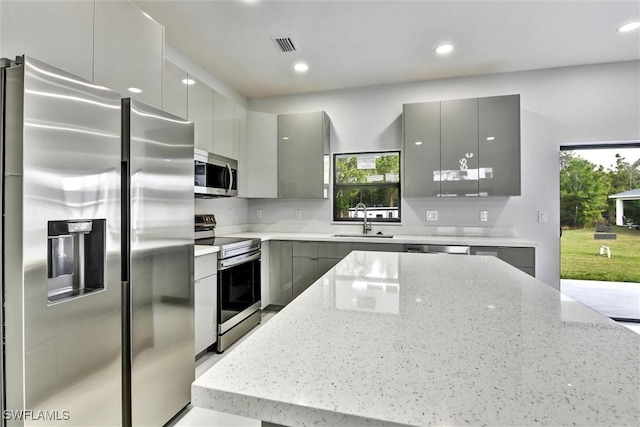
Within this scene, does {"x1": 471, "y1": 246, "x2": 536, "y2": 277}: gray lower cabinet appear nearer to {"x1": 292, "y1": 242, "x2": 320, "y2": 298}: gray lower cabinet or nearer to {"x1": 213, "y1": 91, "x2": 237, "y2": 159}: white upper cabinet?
{"x1": 292, "y1": 242, "x2": 320, "y2": 298}: gray lower cabinet

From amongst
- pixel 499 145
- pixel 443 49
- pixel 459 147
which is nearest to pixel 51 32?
pixel 443 49

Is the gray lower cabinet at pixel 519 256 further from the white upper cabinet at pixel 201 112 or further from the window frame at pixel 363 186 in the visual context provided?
the white upper cabinet at pixel 201 112

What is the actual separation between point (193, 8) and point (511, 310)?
2.66m

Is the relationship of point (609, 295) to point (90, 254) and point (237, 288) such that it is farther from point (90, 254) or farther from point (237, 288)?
point (90, 254)

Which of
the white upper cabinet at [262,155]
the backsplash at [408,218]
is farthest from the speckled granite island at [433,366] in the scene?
the white upper cabinet at [262,155]

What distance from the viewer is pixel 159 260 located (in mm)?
1632

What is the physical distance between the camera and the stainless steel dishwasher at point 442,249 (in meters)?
2.84

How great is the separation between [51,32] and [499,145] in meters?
3.41

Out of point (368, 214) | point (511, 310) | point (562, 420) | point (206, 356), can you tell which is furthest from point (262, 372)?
point (368, 214)

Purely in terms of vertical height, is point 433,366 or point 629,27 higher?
point 629,27

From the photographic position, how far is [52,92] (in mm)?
1126

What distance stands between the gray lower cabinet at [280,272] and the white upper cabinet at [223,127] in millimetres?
1083

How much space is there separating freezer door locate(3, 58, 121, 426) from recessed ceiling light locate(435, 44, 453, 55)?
265cm

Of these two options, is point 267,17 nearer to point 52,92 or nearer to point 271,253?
point 52,92
